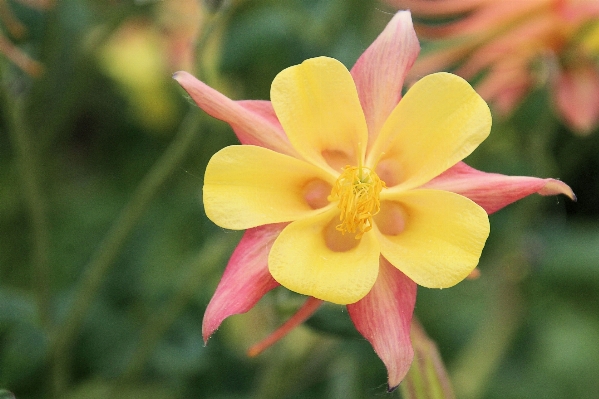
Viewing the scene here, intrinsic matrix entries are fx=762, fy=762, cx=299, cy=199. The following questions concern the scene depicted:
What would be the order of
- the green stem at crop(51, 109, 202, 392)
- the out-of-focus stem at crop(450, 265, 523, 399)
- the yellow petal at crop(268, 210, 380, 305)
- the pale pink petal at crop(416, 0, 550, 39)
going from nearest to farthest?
1. the yellow petal at crop(268, 210, 380, 305)
2. the green stem at crop(51, 109, 202, 392)
3. the pale pink petal at crop(416, 0, 550, 39)
4. the out-of-focus stem at crop(450, 265, 523, 399)

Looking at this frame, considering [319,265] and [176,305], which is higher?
[319,265]

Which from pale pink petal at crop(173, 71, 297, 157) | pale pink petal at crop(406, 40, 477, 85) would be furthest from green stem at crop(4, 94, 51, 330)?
pale pink petal at crop(406, 40, 477, 85)

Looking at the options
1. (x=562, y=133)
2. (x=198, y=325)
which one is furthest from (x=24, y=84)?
(x=562, y=133)

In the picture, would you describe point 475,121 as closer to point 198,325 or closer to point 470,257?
point 470,257

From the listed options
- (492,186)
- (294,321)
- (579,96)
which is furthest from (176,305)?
(579,96)

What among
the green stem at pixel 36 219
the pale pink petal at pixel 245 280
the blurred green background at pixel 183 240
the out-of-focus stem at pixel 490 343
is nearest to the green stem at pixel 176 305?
the blurred green background at pixel 183 240

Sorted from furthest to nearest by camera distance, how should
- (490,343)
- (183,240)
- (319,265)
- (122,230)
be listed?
(183,240) < (490,343) < (122,230) < (319,265)

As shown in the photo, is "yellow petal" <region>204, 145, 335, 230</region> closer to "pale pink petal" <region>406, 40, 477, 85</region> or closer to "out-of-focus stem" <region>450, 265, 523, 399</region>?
"pale pink petal" <region>406, 40, 477, 85</region>

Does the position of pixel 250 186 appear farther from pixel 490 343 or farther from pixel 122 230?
pixel 490 343
